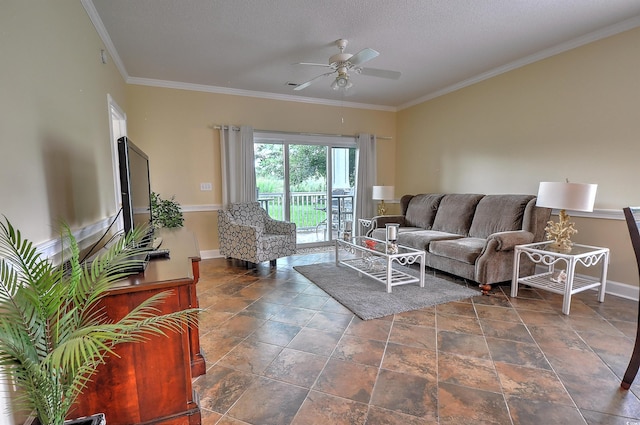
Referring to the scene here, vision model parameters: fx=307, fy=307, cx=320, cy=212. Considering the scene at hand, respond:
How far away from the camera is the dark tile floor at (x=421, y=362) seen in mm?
1571

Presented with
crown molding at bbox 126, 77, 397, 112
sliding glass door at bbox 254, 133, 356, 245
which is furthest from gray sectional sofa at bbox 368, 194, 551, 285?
crown molding at bbox 126, 77, 397, 112

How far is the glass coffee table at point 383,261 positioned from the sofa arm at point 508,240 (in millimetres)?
730

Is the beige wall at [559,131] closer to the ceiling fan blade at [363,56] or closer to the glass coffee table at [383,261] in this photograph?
the glass coffee table at [383,261]

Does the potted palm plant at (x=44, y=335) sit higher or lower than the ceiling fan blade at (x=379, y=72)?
lower

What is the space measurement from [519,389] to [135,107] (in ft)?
16.6

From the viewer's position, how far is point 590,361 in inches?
77.6

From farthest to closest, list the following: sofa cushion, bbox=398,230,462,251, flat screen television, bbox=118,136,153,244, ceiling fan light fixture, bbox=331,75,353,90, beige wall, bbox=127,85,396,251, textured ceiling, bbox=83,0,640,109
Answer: beige wall, bbox=127,85,396,251, sofa cushion, bbox=398,230,462,251, ceiling fan light fixture, bbox=331,75,353,90, textured ceiling, bbox=83,0,640,109, flat screen television, bbox=118,136,153,244

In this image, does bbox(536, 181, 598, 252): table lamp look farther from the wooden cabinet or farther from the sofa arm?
the wooden cabinet

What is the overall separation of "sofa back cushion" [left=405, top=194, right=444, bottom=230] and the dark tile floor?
186 centimetres

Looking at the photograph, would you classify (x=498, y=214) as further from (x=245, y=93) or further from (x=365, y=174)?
(x=245, y=93)

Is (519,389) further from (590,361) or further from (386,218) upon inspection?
(386,218)

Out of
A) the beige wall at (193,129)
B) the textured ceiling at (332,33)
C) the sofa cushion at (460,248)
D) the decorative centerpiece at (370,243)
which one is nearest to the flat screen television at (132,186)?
the textured ceiling at (332,33)

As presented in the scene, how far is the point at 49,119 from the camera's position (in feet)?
5.40

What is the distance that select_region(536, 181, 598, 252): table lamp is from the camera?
267cm
